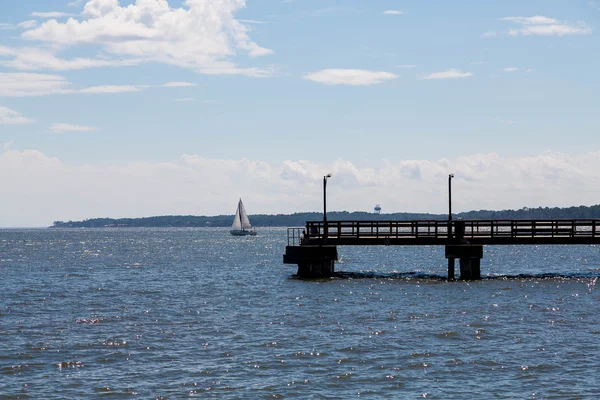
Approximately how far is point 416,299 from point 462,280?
10.3 m

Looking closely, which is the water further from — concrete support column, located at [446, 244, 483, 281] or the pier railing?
the pier railing

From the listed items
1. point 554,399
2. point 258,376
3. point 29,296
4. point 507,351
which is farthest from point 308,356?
point 29,296

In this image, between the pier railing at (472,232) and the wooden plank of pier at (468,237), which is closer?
the wooden plank of pier at (468,237)

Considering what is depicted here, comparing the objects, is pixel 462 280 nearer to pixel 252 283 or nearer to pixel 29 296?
pixel 252 283

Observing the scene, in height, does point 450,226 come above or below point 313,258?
above

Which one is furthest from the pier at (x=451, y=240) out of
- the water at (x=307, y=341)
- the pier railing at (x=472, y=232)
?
the water at (x=307, y=341)

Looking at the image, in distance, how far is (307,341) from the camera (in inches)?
1085

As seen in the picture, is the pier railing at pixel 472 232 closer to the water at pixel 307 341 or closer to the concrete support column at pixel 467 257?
the concrete support column at pixel 467 257

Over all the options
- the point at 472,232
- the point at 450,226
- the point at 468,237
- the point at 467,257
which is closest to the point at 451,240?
Answer: the point at 450,226

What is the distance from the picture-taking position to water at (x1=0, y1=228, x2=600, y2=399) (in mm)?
21141

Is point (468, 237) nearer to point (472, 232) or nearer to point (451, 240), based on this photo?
point (451, 240)

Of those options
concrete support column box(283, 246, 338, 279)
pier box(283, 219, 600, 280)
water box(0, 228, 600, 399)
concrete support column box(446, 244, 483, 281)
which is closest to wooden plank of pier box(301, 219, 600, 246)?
pier box(283, 219, 600, 280)

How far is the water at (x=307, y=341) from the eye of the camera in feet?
69.4

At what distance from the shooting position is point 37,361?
24.5m
